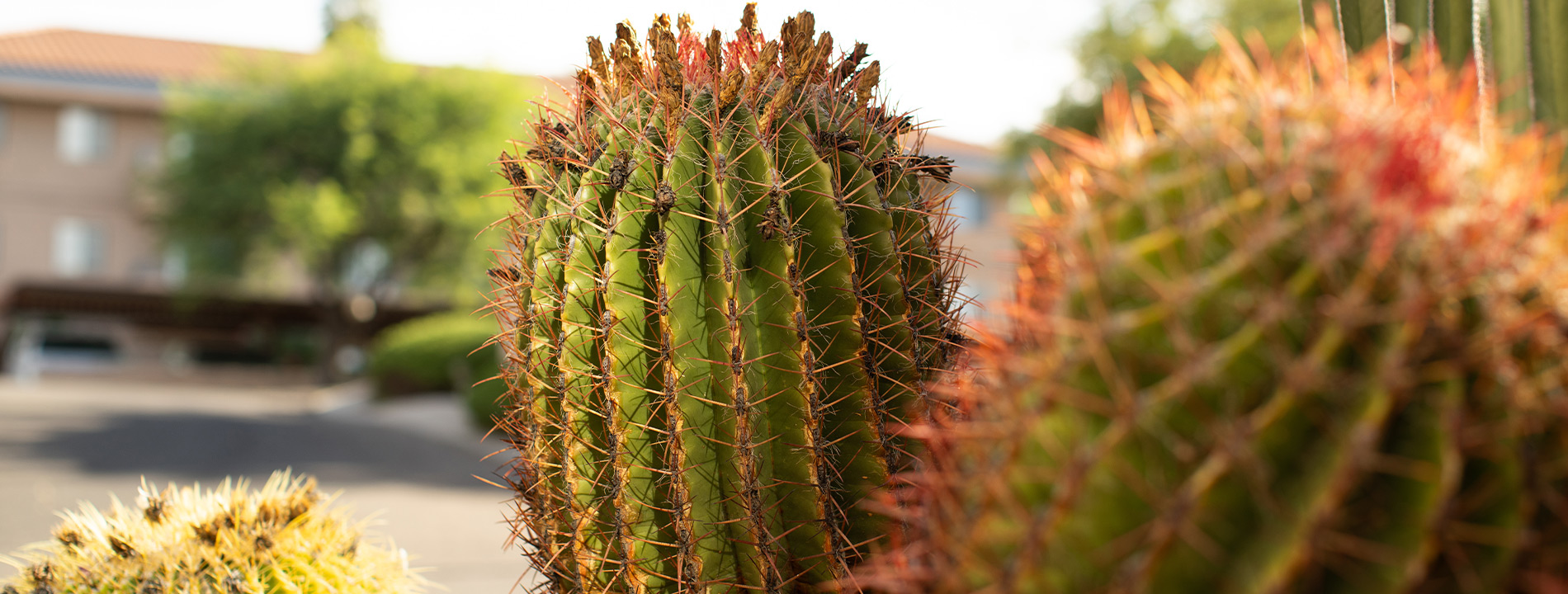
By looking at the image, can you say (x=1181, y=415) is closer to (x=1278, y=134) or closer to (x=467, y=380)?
(x=1278, y=134)

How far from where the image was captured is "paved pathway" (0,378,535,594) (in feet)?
21.7

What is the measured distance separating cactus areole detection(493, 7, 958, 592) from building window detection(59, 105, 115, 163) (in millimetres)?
32990

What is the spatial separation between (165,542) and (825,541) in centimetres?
148

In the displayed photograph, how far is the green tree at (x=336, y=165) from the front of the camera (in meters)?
24.0

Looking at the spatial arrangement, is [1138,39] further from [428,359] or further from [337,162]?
[337,162]

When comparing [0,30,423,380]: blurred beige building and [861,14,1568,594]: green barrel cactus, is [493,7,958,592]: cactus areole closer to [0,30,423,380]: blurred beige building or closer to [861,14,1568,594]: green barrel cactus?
[861,14,1568,594]: green barrel cactus

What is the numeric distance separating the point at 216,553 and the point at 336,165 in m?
25.1

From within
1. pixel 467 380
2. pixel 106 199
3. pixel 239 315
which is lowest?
pixel 467 380

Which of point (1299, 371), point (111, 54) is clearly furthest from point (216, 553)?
point (111, 54)

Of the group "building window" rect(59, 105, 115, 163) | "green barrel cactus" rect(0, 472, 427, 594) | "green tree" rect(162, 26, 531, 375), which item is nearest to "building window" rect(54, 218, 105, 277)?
"building window" rect(59, 105, 115, 163)

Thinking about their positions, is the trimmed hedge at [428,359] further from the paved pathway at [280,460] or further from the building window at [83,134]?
the building window at [83,134]

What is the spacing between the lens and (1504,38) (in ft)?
5.76

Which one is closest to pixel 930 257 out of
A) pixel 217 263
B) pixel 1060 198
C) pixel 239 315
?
pixel 1060 198

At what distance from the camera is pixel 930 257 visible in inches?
75.4
